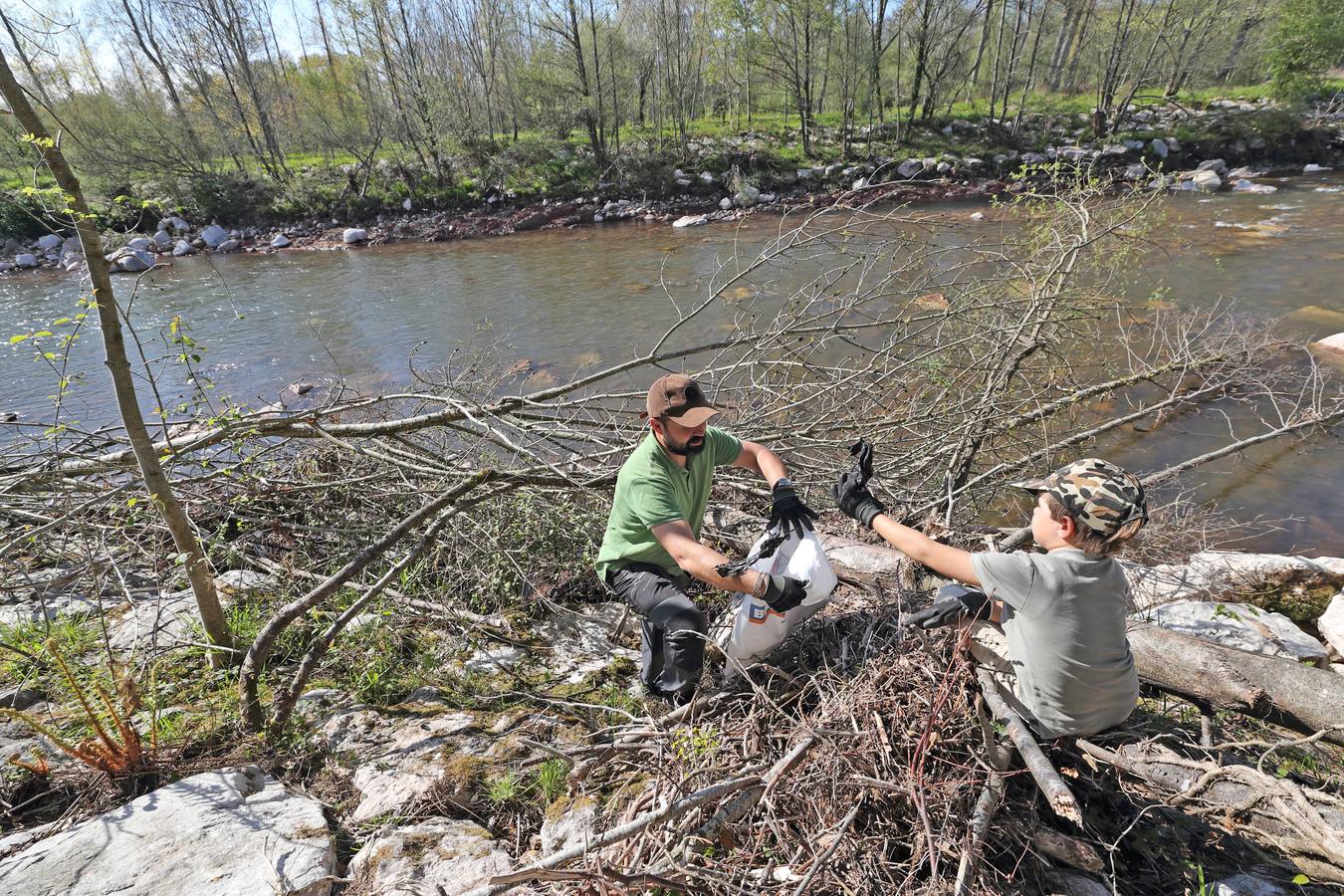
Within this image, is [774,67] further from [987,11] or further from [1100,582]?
[1100,582]

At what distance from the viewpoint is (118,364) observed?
2.41 meters

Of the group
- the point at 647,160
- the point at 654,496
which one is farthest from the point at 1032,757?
the point at 647,160

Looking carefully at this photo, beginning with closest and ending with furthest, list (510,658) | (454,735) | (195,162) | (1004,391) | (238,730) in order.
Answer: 1. (238,730)
2. (454,735)
3. (510,658)
4. (1004,391)
5. (195,162)

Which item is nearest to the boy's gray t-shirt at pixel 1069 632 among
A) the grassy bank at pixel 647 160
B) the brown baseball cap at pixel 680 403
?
the brown baseball cap at pixel 680 403

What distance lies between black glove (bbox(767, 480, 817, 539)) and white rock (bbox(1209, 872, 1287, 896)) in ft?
5.44

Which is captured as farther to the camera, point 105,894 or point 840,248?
point 840,248

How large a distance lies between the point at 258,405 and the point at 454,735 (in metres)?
7.79

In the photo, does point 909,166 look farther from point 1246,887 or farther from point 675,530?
Answer: point 1246,887

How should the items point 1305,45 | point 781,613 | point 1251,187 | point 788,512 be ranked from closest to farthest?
point 781,613 < point 788,512 < point 1251,187 < point 1305,45

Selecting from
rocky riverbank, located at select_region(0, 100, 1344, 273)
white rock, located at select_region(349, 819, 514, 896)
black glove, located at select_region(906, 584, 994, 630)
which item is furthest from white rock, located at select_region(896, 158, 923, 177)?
white rock, located at select_region(349, 819, 514, 896)

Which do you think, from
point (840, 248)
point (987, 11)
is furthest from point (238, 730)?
point (987, 11)

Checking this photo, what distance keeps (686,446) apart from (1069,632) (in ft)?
4.91

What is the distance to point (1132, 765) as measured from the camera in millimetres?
2178

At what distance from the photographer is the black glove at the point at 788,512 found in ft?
8.65
